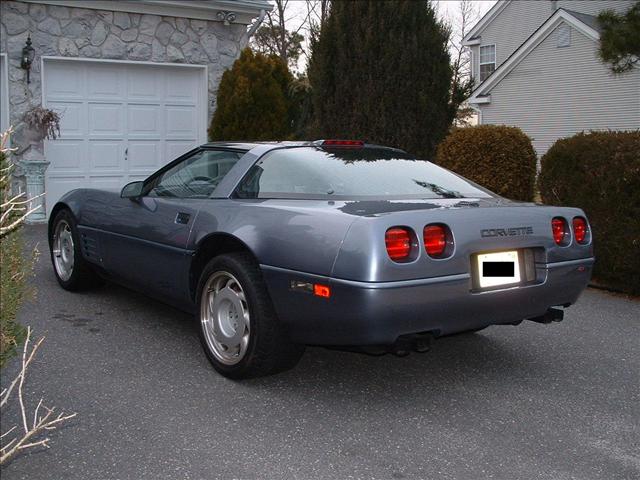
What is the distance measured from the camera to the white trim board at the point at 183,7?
11.8m

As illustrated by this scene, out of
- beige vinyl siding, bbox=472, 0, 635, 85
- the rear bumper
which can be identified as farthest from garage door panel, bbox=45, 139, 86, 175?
beige vinyl siding, bbox=472, 0, 635, 85

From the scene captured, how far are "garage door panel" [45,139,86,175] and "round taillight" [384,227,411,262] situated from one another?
30.9ft

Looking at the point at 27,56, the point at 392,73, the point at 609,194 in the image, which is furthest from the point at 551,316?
the point at 27,56

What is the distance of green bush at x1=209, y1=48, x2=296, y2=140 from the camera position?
12414 millimetres

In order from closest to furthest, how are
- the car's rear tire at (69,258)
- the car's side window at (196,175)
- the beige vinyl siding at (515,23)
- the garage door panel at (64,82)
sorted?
1. the car's side window at (196,175)
2. the car's rear tire at (69,258)
3. the garage door panel at (64,82)
4. the beige vinyl siding at (515,23)

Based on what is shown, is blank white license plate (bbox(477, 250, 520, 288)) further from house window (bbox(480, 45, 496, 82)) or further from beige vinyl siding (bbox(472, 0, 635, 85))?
house window (bbox(480, 45, 496, 82))

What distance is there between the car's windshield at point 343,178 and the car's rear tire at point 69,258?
2113 mm

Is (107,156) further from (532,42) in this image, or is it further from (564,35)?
(564,35)

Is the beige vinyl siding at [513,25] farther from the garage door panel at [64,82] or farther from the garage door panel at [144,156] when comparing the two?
the garage door panel at [64,82]

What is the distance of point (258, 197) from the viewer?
4438 millimetres

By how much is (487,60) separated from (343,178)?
2635 centimetres

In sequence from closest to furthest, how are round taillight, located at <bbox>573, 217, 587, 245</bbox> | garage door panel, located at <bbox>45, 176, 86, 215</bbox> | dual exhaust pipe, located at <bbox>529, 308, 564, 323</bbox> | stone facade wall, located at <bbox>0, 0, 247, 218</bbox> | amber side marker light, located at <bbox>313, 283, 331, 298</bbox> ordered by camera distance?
amber side marker light, located at <bbox>313, 283, 331, 298</bbox>
dual exhaust pipe, located at <bbox>529, 308, 564, 323</bbox>
round taillight, located at <bbox>573, 217, 587, 245</bbox>
stone facade wall, located at <bbox>0, 0, 247, 218</bbox>
garage door panel, located at <bbox>45, 176, 86, 215</bbox>

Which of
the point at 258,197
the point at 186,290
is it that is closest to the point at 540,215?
the point at 258,197

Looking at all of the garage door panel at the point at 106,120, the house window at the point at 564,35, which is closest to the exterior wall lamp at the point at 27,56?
the garage door panel at the point at 106,120
